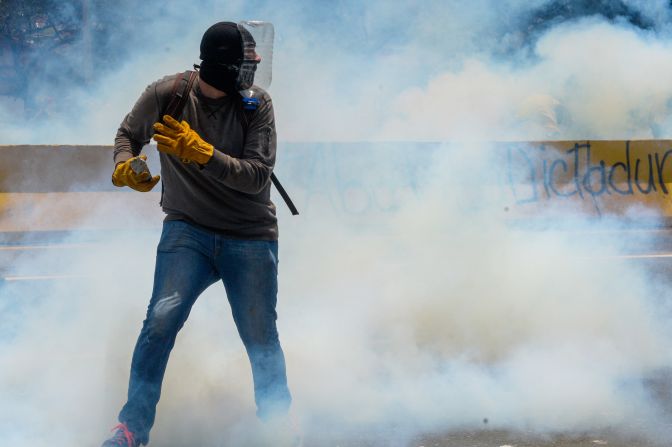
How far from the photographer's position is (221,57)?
3.35 meters

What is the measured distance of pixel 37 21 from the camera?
15.2 m

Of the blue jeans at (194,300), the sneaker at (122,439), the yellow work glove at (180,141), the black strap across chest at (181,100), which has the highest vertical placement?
the black strap across chest at (181,100)

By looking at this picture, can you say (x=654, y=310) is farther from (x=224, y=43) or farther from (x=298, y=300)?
(x=224, y=43)

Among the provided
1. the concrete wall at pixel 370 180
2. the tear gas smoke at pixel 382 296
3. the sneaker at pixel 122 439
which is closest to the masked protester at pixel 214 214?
the sneaker at pixel 122 439

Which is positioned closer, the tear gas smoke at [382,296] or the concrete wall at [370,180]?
the tear gas smoke at [382,296]

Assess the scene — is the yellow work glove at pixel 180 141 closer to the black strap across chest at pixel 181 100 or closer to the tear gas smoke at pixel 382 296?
the black strap across chest at pixel 181 100

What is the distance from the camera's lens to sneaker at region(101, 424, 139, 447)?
3293 millimetres

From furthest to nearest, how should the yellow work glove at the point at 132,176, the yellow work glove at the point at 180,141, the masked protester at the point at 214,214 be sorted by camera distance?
the masked protester at the point at 214,214
the yellow work glove at the point at 132,176
the yellow work glove at the point at 180,141

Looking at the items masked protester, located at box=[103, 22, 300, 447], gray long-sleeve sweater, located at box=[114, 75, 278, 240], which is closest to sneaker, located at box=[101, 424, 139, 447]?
masked protester, located at box=[103, 22, 300, 447]

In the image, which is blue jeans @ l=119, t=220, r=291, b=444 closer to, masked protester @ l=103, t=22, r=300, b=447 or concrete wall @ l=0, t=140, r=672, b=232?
masked protester @ l=103, t=22, r=300, b=447

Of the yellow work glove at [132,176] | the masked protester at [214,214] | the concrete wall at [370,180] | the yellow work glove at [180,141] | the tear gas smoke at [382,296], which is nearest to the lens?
the yellow work glove at [180,141]

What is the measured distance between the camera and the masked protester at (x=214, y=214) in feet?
11.0

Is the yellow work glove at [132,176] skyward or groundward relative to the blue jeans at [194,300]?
skyward

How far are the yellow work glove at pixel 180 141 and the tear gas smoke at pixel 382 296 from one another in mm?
1157
